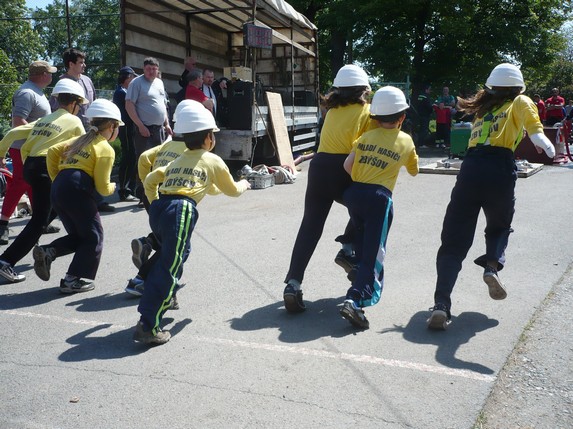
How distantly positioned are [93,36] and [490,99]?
67.1 metres

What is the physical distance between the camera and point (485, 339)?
426cm

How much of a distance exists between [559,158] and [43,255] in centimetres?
1335

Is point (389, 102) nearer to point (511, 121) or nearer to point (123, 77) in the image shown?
point (511, 121)

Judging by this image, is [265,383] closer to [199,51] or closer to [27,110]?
[27,110]

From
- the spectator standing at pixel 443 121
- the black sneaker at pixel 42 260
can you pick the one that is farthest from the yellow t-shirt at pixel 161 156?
the spectator standing at pixel 443 121

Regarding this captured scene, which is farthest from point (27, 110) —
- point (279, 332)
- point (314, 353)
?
point (314, 353)

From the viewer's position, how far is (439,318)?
4398 millimetres

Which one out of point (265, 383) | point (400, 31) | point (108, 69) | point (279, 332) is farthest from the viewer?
point (108, 69)

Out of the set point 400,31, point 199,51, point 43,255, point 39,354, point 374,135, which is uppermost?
point 400,31

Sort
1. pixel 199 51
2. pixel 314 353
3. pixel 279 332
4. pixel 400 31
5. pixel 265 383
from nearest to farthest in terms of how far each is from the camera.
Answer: pixel 265 383, pixel 314 353, pixel 279 332, pixel 199 51, pixel 400 31

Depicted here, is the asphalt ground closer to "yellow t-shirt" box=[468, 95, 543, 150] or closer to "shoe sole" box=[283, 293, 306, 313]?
"shoe sole" box=[283, 293, 306, 313]

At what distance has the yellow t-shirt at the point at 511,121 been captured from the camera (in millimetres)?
4590

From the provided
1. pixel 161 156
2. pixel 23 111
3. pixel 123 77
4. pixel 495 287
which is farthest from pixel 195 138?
pixel 123 77

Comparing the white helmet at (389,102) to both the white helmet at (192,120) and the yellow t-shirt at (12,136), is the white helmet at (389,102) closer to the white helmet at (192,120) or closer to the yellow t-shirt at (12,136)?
the white helmet at (192,120)
